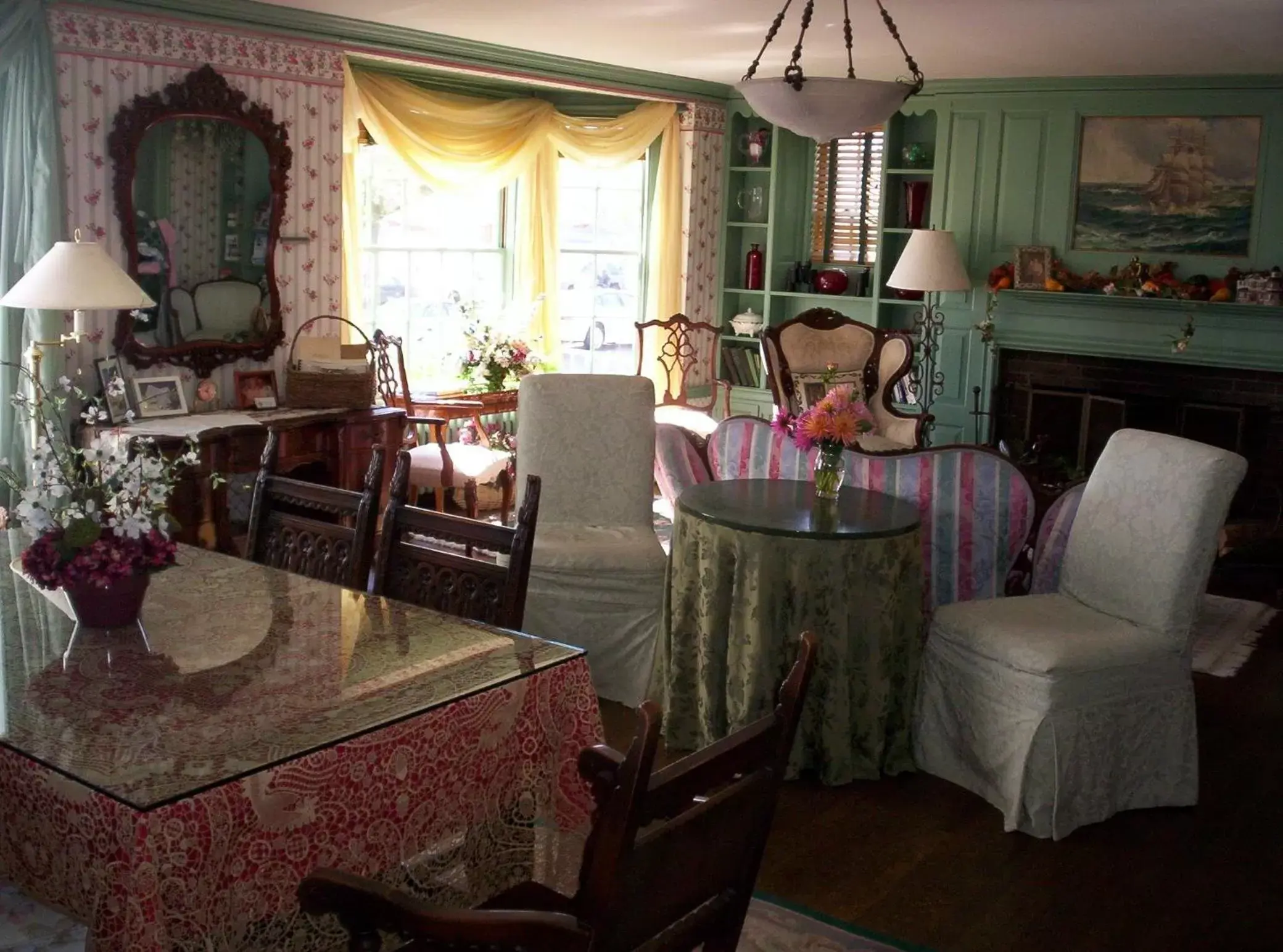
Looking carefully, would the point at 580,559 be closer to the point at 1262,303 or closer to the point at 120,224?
the point at 120,224

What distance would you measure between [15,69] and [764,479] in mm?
3149

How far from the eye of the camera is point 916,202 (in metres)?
7.92

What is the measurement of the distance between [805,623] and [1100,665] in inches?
31.7

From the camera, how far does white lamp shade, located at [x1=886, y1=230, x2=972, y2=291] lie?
7.26 m

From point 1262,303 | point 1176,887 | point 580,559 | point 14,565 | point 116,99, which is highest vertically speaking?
point 116,99

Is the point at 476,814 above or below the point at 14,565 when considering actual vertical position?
below

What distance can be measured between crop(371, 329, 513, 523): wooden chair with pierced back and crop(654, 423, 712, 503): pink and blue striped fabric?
5.63 ft

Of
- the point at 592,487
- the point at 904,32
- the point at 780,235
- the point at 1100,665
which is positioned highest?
the point at 904,32

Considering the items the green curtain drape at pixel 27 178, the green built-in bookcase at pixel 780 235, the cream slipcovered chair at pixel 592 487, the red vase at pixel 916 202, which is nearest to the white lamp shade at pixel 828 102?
the cream slipcovered chair at pixel 592 487

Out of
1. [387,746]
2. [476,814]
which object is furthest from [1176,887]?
[387,746]

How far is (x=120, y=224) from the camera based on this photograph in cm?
539

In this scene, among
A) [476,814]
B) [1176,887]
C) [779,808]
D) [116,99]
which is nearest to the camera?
[476,814]

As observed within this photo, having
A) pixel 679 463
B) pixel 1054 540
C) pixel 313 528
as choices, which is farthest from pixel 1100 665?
pixel 313 528

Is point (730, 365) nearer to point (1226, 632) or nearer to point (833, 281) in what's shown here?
point (833, 281)
